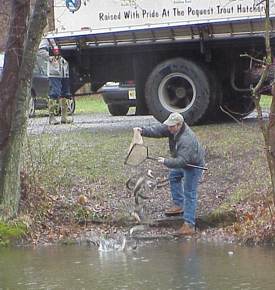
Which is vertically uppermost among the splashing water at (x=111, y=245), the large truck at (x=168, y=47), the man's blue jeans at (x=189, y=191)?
the large truck at (x=168, y=47)

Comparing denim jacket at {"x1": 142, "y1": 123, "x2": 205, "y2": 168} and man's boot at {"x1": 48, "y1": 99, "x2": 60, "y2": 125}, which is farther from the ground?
man's boot at {"x1": 48, "y1": 99, "x2": 60, "y2": 125}

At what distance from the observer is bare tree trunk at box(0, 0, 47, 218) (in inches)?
421

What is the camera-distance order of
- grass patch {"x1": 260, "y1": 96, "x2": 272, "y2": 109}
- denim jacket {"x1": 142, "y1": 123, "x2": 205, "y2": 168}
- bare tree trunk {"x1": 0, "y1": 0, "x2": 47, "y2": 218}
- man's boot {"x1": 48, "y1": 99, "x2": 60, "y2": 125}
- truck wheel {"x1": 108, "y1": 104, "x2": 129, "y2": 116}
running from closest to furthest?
denim jacket {"x1": 142, "y1": 123, "x2": 205, "y2": 168}
bare tree trunk {"x1": 0, "y1": 0, "x2": 47, "y2": 218}
man's boot {"x1": 48, "y1": 99, "x2": 60, "y2": 125}
grass patch {"x1": 260, "y1": 96, "x2": 272, "y2": 109}
truck wheel {"x1": 108, "y1": 104, "x2": 129, "y2": 116}

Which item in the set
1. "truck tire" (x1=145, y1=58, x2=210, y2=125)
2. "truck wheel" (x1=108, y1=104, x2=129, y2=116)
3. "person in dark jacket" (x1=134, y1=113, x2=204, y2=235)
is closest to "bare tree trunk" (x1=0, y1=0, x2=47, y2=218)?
"person in dark jacket" (x1=134, y1=113, x2=204, y2=235)

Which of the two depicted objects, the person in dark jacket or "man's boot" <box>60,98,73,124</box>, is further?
"man's boot" <box>60,98,73,124</box>

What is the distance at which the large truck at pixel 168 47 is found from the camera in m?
16.3

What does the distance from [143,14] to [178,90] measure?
157 centimetres

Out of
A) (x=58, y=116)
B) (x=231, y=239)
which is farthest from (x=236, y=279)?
(x=58, y=116)

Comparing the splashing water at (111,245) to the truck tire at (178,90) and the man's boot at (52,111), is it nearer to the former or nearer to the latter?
the truck tire at (178,90)

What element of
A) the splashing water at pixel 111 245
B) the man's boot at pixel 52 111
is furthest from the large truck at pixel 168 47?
the splashing water at pixel 111 245

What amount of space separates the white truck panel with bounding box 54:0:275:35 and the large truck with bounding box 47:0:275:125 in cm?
2

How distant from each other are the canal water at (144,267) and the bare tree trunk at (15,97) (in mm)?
948

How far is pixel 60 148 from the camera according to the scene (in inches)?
561

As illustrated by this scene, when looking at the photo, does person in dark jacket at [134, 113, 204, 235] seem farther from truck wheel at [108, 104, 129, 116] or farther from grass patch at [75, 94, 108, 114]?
grass patch at [75, 94, 108, 114]
